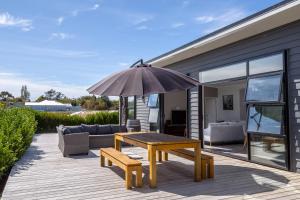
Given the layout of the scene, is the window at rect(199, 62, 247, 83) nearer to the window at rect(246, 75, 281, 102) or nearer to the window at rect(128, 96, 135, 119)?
the window at rect(246, 75, 281, 102)

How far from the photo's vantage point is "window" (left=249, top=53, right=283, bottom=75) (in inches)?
240

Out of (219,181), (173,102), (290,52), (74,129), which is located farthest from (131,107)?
(219,181)

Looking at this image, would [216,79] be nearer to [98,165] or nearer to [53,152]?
[98,165]

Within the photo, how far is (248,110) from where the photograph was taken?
22.1 feet

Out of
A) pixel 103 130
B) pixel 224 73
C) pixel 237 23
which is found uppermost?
pixel 237 23

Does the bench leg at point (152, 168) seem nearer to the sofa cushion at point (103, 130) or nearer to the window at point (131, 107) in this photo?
the sofa cushion at point (103, 130)

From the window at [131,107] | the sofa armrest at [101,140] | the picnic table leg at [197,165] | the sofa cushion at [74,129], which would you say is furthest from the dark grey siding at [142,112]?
the picnic table leg at [197,165]

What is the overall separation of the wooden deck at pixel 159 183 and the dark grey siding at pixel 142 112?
566 centimetres

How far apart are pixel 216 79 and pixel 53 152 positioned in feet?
16.0

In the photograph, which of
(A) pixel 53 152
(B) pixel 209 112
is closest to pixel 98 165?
(A) pixel 53 152

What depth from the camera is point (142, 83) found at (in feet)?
17.2

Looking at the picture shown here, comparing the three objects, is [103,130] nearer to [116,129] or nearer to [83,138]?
[116,129]

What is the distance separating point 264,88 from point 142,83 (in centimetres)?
268

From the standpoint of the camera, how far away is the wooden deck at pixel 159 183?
4336mm
